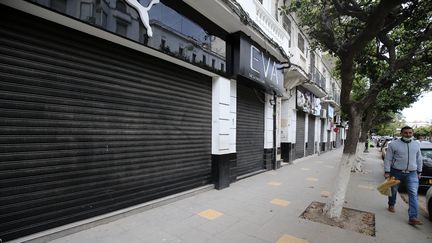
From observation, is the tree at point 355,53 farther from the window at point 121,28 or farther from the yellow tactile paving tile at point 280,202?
the window at point 121,28

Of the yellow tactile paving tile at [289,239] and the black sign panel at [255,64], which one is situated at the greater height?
the black sign panel at [255,64]

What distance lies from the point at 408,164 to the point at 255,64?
15.3ft

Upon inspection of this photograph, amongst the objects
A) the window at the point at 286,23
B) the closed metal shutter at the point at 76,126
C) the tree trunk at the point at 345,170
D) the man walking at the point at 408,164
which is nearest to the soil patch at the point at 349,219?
the tree trunk at the point at 345,170

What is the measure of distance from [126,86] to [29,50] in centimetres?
149

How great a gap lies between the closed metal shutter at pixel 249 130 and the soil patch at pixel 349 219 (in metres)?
3.08

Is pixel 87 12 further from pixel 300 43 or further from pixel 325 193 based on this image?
pixel 300 43

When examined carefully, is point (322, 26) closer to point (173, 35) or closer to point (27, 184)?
point (173, 35)

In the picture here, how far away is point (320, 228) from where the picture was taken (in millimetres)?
4102

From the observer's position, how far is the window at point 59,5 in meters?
2.98

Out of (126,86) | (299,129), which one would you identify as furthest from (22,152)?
(299,129)

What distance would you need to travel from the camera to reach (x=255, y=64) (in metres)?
7.46

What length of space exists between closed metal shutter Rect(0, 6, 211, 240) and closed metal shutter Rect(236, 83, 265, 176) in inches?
113

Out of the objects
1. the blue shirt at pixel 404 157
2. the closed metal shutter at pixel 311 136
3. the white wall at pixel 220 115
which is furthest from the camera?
the closed metal shutter at pixel 311 136

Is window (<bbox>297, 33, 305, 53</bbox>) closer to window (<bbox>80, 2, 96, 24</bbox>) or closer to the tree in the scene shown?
the tree
